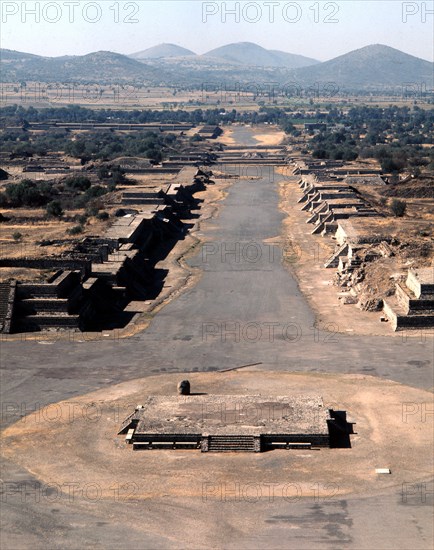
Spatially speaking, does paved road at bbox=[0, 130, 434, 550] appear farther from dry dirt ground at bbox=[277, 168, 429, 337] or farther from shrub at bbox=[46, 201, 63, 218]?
shrub at bbox=[46, 201, 63, 218]

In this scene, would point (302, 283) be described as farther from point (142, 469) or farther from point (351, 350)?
point (142, 469)

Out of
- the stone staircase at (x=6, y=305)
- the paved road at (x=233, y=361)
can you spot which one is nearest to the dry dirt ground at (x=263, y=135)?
the paved road at (x=233, y=361)

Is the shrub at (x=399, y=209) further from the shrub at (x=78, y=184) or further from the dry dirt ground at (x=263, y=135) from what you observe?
the dry dirt ground at (x=263, y=135)

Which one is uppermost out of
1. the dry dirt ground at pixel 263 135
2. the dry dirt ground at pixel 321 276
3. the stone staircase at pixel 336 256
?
the dry dirt ground at pixel 263 135

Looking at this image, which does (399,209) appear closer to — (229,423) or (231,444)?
(229,423)

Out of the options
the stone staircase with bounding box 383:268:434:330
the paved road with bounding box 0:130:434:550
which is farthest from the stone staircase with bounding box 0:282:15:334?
the stone staircase with bounding box 383:268:434:330

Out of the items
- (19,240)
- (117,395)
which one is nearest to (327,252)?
(19,240)
